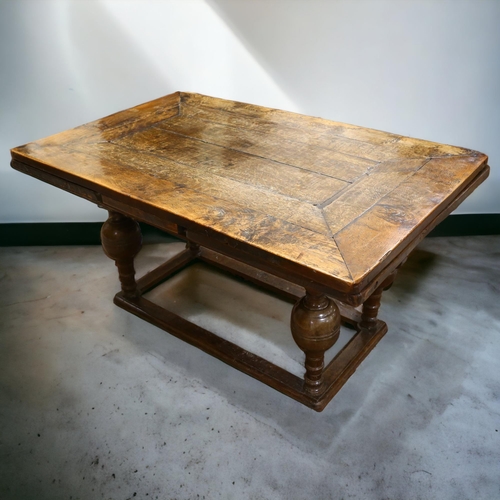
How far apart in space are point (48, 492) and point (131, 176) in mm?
902

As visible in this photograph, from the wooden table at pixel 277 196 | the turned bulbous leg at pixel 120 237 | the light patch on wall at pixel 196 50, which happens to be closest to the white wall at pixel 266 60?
the light patch on wall at pixel 196 50

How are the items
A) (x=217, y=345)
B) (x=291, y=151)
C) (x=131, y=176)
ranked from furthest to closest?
(x=217, y=345)
(x=291, y=151)
(x=131, y=176)

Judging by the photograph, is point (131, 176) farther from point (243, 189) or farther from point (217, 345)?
point (217, 345)

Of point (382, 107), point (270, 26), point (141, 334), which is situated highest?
point (270, 26)

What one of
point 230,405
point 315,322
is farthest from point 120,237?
point 315,322

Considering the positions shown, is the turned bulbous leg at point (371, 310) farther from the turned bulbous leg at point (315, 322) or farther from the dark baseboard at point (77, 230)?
the dark baseboard at point (77, 230)

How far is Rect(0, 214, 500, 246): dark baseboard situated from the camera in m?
2.60

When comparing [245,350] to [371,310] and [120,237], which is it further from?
[120,237]

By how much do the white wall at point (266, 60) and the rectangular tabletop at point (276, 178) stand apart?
0.35 m

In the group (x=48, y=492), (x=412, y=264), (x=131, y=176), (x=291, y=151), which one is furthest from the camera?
(x=412, y=264)

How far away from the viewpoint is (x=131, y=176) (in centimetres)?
164

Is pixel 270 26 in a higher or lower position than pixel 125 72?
higher

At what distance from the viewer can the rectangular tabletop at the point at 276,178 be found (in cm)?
134

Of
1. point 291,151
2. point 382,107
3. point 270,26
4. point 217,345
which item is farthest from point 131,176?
point 382,107
